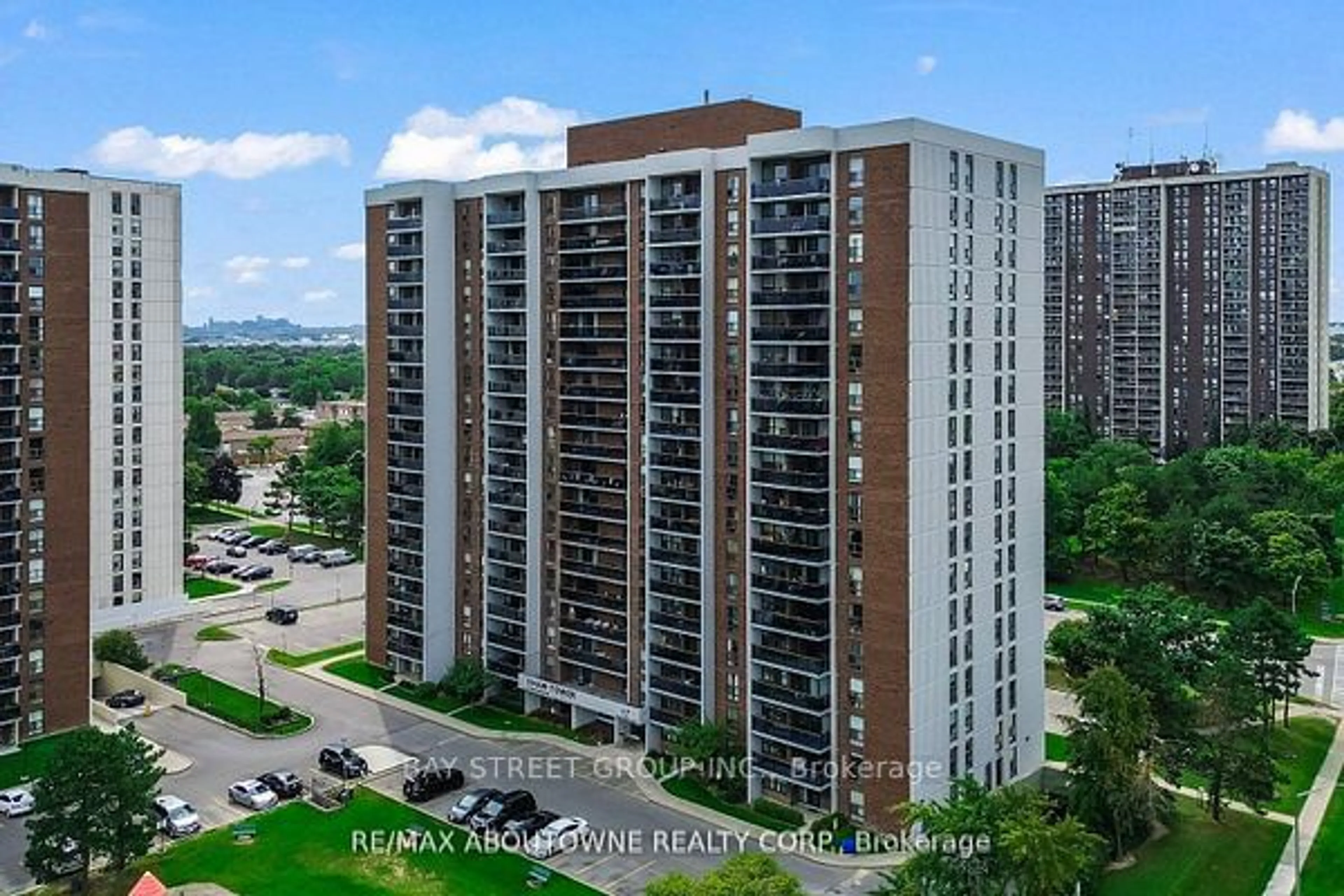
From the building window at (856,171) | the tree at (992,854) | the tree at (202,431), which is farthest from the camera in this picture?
the tree at (202,431)

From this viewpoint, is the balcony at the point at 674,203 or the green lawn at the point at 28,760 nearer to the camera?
the green lawn at the point at 28,760

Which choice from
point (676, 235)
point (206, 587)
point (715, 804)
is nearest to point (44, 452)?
point (676, 235)

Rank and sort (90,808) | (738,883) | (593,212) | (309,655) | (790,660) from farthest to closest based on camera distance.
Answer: (309,655) → (593,212) → (790,660) → (90,808) → (738,883)

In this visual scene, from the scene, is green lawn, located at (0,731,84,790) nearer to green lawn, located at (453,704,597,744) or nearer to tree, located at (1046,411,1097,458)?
green lawn, located at (453,704,597,744)

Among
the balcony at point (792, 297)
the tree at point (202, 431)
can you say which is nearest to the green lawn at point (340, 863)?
the balcony at point (792, 297)

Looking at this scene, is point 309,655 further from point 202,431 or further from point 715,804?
point 202,431

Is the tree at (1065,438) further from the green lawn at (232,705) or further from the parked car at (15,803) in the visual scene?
the parked car at (15,803)

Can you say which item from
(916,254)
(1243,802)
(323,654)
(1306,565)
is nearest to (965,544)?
(916,254)
